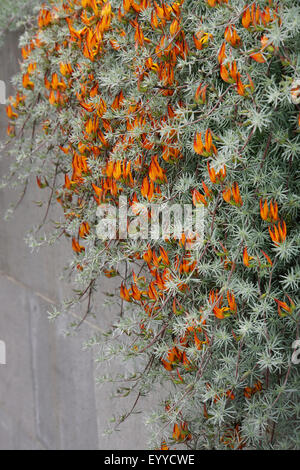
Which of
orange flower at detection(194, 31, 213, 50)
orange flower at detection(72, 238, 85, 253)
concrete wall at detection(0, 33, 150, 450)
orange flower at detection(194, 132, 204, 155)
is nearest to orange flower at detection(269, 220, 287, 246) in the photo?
orange flower at detection(194, 132, 204, 155)

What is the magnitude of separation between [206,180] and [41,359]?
6.58ft

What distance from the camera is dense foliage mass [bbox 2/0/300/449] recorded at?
1.17 meters

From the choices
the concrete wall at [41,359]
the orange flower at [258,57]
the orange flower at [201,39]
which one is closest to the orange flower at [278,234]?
the orange flower at [258,57]

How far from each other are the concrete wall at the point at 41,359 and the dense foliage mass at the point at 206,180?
82 centimetres

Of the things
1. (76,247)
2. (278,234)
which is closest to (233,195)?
(278,234)

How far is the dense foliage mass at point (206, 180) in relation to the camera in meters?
1.17

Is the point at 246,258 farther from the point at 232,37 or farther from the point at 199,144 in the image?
the point at 232,37

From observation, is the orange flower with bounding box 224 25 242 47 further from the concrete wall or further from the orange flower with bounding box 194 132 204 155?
the concrete wall

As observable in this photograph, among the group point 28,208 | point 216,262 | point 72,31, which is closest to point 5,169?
point 28,208

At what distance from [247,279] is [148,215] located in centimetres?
33

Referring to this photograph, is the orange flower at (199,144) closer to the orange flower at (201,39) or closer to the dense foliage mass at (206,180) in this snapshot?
the dense foliage mass at (206,180)

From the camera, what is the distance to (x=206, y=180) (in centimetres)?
133

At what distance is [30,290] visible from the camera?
2.99 metres
